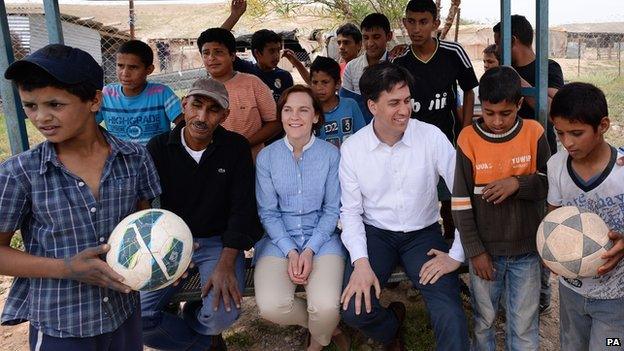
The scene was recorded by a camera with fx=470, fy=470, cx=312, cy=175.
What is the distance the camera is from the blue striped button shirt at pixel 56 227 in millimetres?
1858

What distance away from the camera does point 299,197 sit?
304 cm

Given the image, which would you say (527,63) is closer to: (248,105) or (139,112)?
→ (248,105)

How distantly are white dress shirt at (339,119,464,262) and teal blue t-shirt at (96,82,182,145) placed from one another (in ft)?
4.95

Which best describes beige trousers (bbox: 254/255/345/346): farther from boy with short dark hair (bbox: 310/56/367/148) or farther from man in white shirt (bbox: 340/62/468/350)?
boy with short dark hair (bbox: 310/56/367/148)

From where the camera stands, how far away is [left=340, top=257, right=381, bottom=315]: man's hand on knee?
2693 mm

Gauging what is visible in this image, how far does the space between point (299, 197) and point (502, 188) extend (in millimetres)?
1230

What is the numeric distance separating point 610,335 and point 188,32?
127ft

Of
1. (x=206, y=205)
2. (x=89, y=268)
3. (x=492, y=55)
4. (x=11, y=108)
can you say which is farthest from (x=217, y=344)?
(x=492, y=55)

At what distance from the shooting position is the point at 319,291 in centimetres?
279

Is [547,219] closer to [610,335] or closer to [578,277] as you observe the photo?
[578,277]

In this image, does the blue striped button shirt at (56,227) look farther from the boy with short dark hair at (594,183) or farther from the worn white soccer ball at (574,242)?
the boy with short dark hair at (594,183)

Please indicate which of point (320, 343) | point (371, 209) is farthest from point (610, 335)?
point (320, 343)

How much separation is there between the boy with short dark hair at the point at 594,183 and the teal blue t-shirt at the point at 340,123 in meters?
1.73

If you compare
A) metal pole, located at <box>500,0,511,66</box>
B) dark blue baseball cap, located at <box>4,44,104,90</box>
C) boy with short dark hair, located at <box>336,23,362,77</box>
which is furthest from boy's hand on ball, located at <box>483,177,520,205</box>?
boy with short dark hair, located at <box>336,23,362,77</box>
